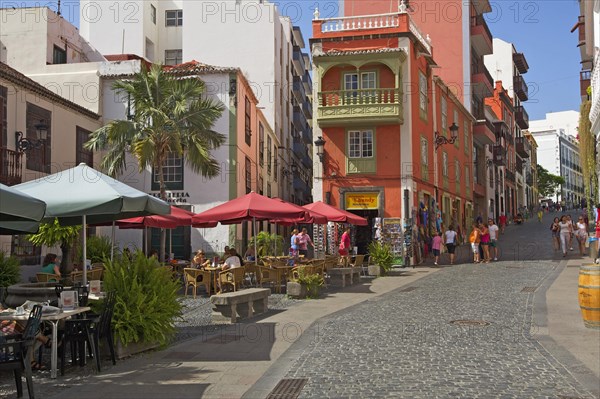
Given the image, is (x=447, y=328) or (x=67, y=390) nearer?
(x=67, y=390)

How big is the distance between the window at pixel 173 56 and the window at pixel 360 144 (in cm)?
1814

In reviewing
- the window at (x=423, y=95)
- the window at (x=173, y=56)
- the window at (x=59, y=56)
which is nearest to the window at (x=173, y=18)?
the window at (x=173, y=56)

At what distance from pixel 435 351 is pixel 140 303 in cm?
392

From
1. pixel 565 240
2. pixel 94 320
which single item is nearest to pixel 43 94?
pixel 94 320

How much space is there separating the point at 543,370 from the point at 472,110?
113 ft

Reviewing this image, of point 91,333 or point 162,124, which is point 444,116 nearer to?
point 162,124

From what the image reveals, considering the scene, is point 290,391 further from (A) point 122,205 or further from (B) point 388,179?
(B) point 388,179

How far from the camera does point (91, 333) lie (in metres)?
7.65

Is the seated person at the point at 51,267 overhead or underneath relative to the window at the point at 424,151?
underneath

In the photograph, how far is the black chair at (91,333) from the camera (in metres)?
7.62

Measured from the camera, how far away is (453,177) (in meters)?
35.8

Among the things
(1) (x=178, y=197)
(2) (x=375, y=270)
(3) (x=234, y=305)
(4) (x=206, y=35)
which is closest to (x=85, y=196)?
(3) (x=234, y=305)

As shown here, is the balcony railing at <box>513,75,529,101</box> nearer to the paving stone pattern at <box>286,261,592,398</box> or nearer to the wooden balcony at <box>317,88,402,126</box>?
the wooden balcony at <box>317,88,402,126</box>

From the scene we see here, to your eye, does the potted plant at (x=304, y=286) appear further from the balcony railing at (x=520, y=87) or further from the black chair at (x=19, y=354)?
the balcony railing at (x=520, y=87)
